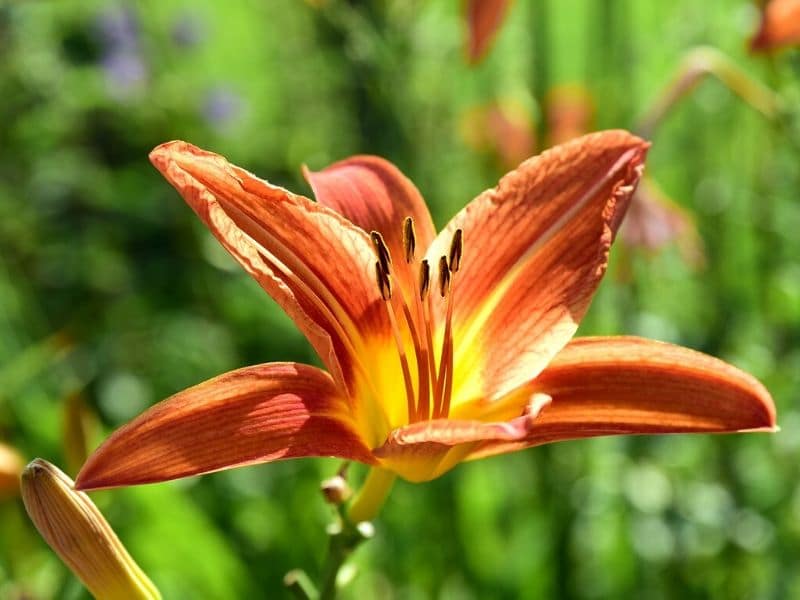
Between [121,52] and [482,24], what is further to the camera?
[121,52]

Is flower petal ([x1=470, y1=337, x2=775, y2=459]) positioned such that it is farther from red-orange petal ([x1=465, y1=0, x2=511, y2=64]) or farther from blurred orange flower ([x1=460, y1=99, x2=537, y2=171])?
blurred orange flower ([x1=460, y1=99, x2=537, y2=171])

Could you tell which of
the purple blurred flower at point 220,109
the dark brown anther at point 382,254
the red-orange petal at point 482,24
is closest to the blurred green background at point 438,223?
the purple blurred flower at point 220,109

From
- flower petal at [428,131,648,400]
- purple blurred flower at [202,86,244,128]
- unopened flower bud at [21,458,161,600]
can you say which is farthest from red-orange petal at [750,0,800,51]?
purple blurred flower at [202,86,244,128]

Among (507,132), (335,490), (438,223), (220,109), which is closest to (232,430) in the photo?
(335,490)

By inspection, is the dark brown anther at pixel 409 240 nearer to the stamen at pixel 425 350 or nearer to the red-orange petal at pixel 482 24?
the stamen at pixel 425 350

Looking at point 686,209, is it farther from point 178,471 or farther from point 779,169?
point 178,471

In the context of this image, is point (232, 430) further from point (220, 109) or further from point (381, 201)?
point (220, 109)
